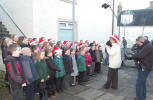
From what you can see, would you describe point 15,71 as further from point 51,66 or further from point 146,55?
point 146,55

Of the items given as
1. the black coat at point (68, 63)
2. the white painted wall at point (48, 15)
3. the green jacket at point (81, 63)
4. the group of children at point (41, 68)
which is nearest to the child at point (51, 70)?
the group of children at point (41, 68)

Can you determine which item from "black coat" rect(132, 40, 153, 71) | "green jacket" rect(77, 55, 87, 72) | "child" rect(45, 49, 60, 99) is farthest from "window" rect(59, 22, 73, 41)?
"black coat" rect(132, 40, 153, 71)

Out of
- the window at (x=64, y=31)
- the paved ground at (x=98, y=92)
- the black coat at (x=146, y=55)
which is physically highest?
the window at (x=64, y=31)

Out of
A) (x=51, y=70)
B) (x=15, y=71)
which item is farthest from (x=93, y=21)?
(x=15, y=71)

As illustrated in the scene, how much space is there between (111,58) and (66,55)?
5.04 feet

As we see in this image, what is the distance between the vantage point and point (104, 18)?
12516mm

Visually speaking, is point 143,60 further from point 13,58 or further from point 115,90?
point 13,58

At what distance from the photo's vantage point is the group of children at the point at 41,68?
3404mm

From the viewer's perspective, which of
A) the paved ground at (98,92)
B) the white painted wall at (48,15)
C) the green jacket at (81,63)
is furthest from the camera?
the white painted wall at (48,15)

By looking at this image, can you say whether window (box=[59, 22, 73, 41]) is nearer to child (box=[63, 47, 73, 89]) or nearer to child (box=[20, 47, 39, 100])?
child (box=[63, 47, 73, 89])

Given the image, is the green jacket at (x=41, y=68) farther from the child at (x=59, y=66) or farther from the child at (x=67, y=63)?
the child at (x=67, y=63)

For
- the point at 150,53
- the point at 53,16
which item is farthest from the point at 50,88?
the point at 53,16

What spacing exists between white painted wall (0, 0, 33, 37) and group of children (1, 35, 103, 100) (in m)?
2.50

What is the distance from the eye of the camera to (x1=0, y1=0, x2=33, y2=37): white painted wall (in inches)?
318
